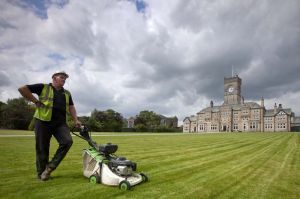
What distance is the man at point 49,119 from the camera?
6.28m

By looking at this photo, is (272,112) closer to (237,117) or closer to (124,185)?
(237,117)

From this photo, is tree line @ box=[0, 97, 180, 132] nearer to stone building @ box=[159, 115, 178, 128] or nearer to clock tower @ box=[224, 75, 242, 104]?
clock tower @ box=[224, 75, 242, 104]

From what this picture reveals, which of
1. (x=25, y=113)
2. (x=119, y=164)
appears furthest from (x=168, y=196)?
(x=25, y=113)

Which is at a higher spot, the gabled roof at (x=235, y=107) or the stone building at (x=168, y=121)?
the gabled roof at (x=235, y=107)

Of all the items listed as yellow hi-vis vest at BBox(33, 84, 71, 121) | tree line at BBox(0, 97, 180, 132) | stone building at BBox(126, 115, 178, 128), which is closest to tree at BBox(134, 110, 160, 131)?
tree line at BBox(0, 97, 180, 132)

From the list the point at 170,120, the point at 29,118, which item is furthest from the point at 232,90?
the point at 29,118

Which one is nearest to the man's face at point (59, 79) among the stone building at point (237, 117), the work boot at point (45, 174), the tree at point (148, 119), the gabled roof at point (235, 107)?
the work boot at point (45, 174)

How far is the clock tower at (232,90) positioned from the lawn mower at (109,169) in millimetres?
132859

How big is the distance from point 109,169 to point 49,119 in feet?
6.50

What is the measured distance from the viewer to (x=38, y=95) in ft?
20.7

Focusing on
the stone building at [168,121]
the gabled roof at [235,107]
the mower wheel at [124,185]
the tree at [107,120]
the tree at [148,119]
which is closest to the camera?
the mower wheel at [124,185]

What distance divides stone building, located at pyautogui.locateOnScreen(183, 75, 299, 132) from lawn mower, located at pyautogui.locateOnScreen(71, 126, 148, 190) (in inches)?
4506

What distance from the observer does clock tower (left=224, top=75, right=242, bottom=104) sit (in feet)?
436

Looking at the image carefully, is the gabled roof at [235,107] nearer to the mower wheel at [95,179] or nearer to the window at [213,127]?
the window at [213,127]
